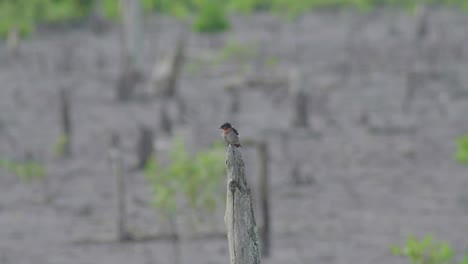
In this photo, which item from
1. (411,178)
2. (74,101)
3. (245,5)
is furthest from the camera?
(245,5)

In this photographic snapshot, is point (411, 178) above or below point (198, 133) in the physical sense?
below

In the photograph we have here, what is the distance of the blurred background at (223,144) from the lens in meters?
12.5

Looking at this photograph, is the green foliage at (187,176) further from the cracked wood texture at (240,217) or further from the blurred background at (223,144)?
the cracked wood texture at (240,217)

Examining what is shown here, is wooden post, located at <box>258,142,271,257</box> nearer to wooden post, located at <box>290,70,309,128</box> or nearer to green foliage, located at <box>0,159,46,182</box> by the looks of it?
green foliage, located at <box>0,159,46,182</box>

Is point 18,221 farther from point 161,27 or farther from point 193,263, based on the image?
point 161,27

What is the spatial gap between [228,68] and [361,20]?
577 inches

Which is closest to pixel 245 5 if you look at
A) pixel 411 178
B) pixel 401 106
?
pixel 401 106

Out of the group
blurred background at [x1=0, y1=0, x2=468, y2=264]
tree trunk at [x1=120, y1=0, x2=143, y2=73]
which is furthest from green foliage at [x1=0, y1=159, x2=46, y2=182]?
tree trunk at [x1=120, y1=0, x2=143, y2=73]

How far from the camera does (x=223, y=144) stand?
13.2 meters

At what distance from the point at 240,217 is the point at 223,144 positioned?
9.01 m

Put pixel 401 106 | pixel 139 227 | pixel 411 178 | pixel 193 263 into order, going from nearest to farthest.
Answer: pixel 193 263 < pixel 139 227 < pixel 411 178 < pixel 401 106

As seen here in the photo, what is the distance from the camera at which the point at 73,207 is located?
14.9 metres

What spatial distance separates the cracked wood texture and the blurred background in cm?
234

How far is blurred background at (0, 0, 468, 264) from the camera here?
41.0ft
